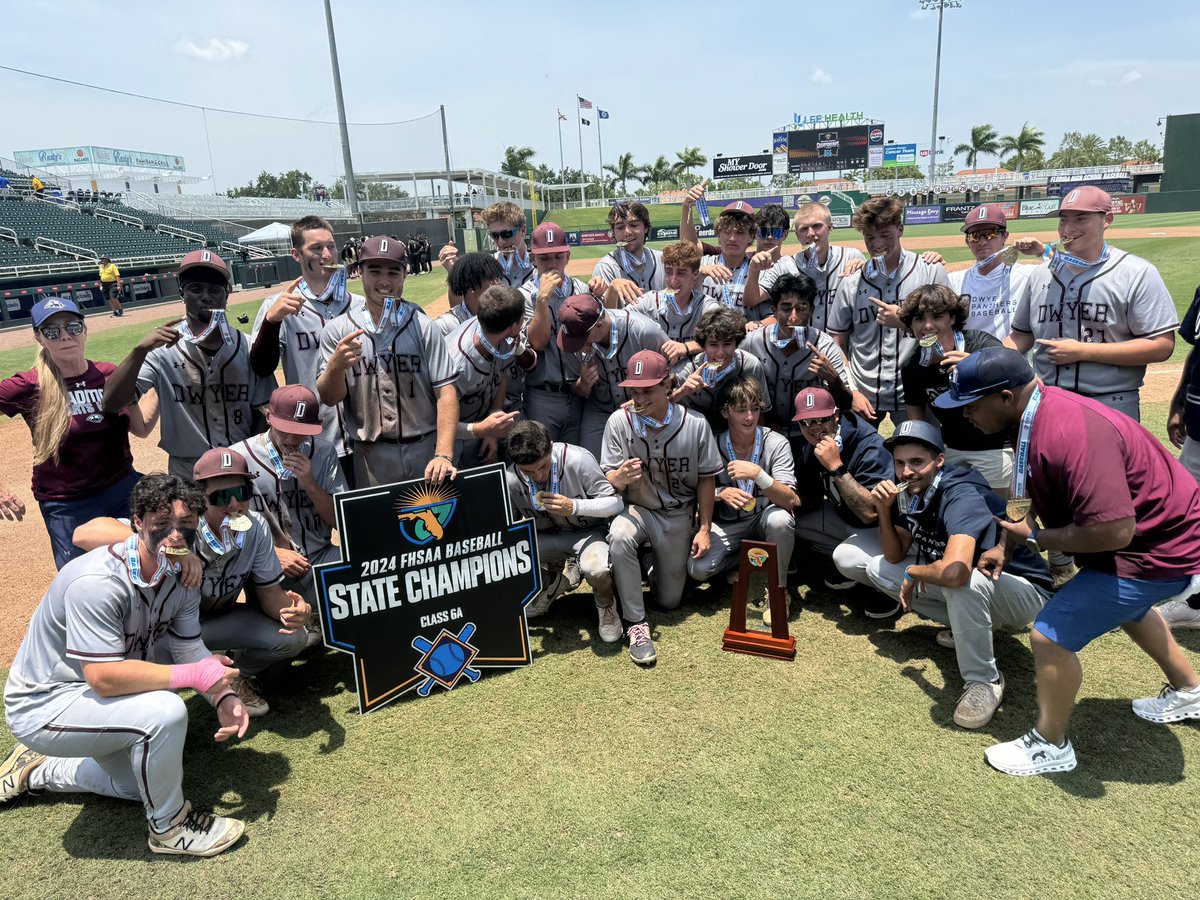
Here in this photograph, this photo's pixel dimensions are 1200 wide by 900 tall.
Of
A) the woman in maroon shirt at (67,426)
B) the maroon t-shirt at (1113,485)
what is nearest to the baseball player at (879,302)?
the maroon t-shirt at (1113,485)

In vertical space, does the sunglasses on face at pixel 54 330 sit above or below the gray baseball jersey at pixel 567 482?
above

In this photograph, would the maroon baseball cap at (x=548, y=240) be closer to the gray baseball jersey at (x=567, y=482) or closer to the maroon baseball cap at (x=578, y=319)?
the maroon baseball cap at (x=578, y=319)

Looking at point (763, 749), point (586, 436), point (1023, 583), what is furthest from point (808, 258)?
point (763, 749)

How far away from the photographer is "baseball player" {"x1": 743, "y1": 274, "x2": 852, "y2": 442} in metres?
5.52

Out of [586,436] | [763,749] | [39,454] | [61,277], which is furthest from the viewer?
[61,277]

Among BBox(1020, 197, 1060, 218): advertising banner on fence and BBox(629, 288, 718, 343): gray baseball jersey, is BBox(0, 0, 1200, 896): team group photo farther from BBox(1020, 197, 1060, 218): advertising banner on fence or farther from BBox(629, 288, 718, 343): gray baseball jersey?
BBox(1020, 197, 1060, 218): advertising banner on fence

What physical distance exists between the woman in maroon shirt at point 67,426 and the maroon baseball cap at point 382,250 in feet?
5.54

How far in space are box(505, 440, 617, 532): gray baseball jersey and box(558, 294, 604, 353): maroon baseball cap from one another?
0.75 meters

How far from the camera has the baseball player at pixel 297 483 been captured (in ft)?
14.8

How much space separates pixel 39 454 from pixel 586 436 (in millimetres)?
3570

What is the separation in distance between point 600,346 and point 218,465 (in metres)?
2.79

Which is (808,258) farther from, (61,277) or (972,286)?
(61,277)

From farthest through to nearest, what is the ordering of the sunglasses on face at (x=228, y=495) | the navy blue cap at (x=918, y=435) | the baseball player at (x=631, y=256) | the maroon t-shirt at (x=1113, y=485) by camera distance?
1. the baseball player at (x=631, y=256)
2. the navy blue cap at (x=918, y=435)
3. the sunglasses on face at (x=228, y=495)
4. the maroon t-shirt at (x=1113, y=485)

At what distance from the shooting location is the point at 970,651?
13.4 feet
